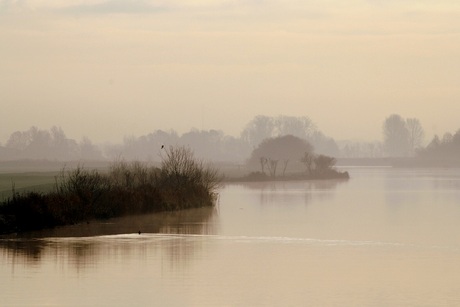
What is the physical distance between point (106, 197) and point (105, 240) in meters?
7.47

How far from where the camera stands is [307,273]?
15.6m

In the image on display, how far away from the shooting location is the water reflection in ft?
58.7

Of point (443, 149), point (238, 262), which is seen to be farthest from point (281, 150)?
point (238, 262)

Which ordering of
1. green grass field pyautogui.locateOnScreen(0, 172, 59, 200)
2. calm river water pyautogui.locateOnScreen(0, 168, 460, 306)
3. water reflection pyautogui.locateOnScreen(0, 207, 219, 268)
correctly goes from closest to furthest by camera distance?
calm river water pyautogui.locateOnScreen(0, 168, 460, 306) → water reflection pyautogui.locateOnScreen(0, 207, 219, 268) → green grass field pyautogui.locateOnScreen(0, 172, 59, 200)

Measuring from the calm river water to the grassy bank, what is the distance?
758 millimetres

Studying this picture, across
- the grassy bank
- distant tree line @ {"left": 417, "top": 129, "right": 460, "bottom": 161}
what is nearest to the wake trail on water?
the grassy bank

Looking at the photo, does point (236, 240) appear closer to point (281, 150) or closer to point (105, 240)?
point (105, 240)

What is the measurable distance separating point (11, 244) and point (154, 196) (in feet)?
37.2

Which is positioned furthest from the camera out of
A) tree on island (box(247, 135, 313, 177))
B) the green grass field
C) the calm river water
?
tree on island (box(247, 135, 313, 177))

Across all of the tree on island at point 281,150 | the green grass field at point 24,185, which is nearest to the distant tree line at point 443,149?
the tree on island at point 281,150

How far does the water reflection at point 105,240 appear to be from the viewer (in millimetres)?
17906

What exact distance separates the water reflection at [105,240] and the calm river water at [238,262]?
0.9 inches

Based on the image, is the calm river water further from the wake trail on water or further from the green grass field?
the green grass field

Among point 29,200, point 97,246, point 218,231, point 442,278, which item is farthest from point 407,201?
point 442,278
